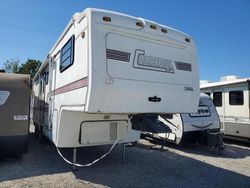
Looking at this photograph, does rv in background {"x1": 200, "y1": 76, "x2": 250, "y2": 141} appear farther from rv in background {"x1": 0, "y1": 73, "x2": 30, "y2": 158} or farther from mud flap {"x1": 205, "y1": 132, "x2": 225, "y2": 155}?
rv in background {"x1": 0, "y1": 73, "x2": 30, "y2": 158}

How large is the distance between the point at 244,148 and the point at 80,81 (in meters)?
7.71

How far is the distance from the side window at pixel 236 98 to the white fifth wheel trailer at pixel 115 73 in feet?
18.2

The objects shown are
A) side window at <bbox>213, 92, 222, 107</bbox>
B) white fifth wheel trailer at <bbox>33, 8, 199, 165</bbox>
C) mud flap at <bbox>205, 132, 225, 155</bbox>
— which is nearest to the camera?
white fifth wheel trailer at <bbox>33, 8, 199, 165</bbox>

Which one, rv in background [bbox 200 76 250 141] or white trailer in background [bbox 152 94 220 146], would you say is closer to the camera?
white trailer in background [bbox 152 94 220 146]

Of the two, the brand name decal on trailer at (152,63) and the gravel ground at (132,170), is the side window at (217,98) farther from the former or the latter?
the brand name decal on trailer at (152,63)

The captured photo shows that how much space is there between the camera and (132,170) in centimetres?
616

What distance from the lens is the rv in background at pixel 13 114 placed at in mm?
6137

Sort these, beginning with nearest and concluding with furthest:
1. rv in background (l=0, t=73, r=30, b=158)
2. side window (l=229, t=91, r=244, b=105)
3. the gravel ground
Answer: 1. the gravel ground
2. rv in background (l=0, t=73, r=30, b=158)
3. side window (l=229, t=91, r=244, b=105)

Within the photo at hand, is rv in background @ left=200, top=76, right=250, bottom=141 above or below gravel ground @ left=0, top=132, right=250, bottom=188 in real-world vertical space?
above

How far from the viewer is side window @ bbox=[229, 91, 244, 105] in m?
9.89

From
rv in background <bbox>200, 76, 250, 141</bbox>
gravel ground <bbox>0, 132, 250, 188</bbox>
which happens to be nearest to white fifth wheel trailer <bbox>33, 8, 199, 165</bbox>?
gravel ground <bbox>0, 132, 250, 188</bbox>

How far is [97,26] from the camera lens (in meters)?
4.20

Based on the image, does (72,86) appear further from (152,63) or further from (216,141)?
(216,141)

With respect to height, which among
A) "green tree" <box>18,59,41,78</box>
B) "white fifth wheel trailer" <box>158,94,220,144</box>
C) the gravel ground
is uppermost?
"green tree" <box>18,59,41,78</box>
